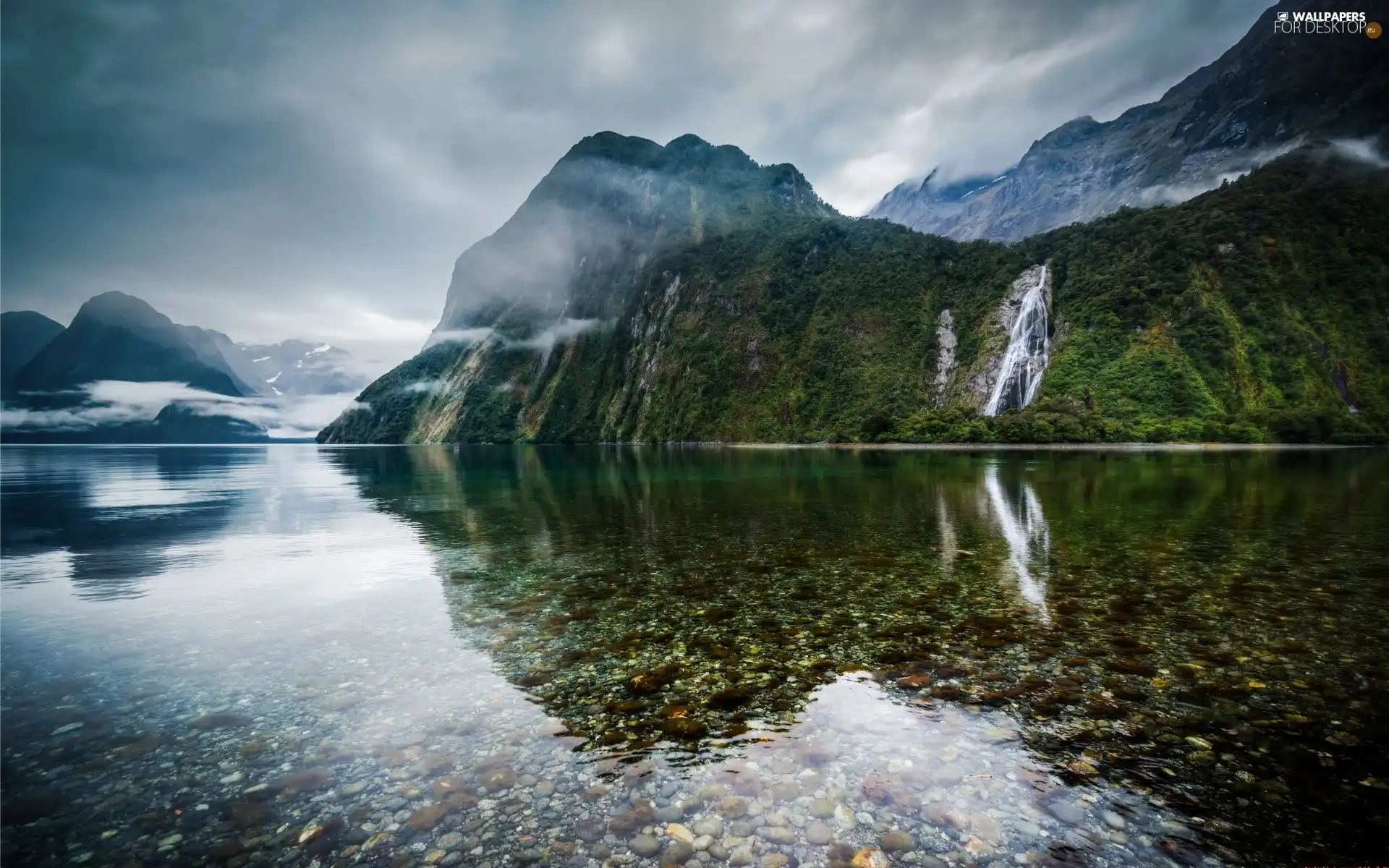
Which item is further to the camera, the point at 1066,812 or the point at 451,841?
the point at 1066,812

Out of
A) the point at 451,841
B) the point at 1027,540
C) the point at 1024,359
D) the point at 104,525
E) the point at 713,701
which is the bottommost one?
the point at 104,525

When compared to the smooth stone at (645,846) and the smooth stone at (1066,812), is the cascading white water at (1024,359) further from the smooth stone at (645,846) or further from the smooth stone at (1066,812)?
the smooth stone at (645,846)

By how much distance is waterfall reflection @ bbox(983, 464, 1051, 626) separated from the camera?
1880cm

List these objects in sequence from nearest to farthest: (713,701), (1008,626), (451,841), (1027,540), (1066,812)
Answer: (451,841)
(1066,812)
(713,701)
(1008,626)
(1027,540)

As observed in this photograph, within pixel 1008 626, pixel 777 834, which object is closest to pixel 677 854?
pixel 777 834

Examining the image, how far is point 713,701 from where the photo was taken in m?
11.8

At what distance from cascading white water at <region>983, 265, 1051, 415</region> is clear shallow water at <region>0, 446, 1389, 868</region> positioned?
471 feet

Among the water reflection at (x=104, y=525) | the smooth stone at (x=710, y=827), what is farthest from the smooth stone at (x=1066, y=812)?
the water reflection at (x=104, y=525)

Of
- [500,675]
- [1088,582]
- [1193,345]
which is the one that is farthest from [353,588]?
[1193,345]

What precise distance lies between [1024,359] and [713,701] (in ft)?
596

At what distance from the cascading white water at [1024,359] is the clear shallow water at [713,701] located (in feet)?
471

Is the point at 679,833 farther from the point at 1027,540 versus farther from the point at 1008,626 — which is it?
the point at 1027,540

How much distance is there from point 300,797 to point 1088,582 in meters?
21.7

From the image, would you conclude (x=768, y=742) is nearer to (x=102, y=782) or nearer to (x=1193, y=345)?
(x=102, y=782)
